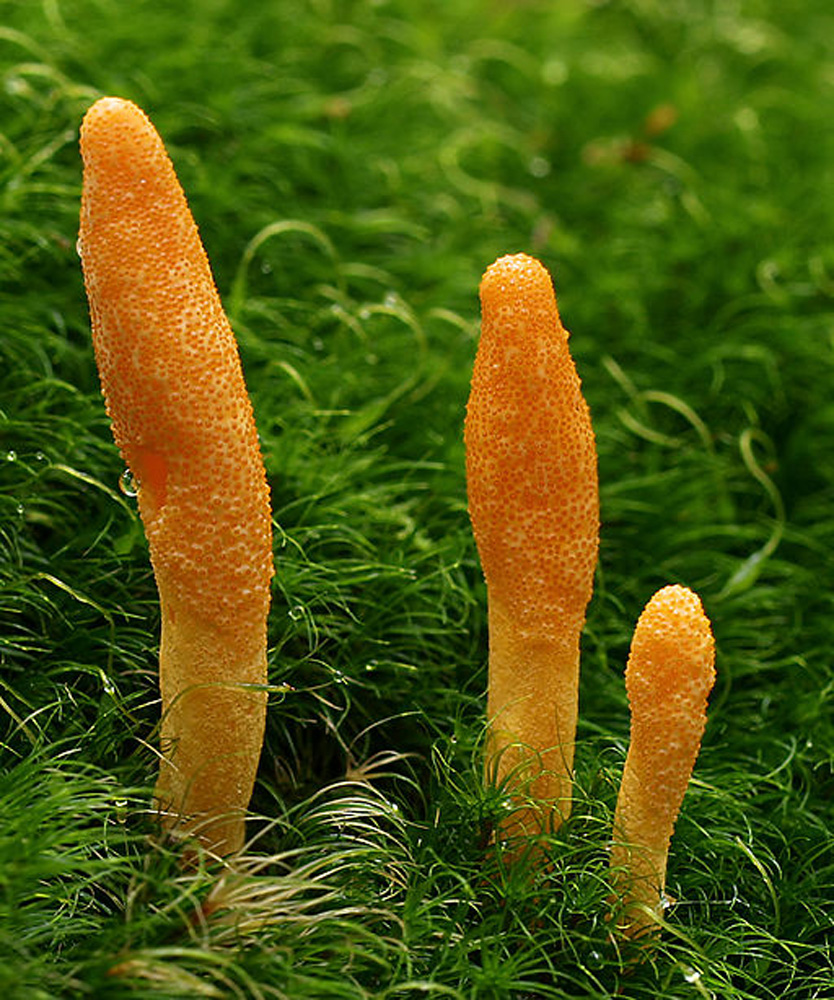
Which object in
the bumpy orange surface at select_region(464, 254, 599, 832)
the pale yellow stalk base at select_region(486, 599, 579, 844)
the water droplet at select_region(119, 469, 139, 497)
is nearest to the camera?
the bumpy orange surface at select_region(464, 254, 599, 832)

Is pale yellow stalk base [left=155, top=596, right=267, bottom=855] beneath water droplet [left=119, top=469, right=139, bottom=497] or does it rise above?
beneath

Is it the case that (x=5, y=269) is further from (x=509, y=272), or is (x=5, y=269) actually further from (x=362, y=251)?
(x=509, y=272)

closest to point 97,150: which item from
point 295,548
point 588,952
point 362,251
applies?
point 295,548

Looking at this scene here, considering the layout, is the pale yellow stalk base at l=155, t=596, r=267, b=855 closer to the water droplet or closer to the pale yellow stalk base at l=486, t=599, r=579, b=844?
the water droplet

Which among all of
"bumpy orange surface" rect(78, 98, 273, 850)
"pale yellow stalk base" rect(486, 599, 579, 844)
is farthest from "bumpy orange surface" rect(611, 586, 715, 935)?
"bumpy orange surface" rect(78, 98, 273, 850)

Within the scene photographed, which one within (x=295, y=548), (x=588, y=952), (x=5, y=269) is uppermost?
(x=5, y=269)

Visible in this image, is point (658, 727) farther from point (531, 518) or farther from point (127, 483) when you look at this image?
point (127, 483)

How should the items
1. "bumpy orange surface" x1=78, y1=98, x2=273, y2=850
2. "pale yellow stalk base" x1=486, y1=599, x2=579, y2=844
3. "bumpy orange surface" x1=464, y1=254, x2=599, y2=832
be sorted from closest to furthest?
"bumpy orange surface" x1=78, y1=98, x2=273, y2=850 → "bumpy orange surface" x1=464, y1=254, x2=599, y2=832 → "pale yellow stalk base" x1=486, y1=599, x2=579, y2=844
